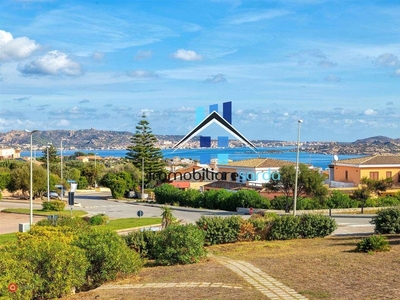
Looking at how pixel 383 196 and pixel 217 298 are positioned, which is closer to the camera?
pixel 217 298

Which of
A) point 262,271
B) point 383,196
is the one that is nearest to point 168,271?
point 262,271

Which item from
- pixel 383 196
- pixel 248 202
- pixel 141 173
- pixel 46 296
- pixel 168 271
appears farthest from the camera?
pixel 141 173

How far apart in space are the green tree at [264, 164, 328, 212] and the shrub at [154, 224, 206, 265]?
2446cm

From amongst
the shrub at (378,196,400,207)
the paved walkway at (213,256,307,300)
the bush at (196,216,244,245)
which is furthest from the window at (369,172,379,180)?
the paved walkway at (213,256,307,300)

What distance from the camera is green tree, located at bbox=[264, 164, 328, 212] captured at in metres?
37.8

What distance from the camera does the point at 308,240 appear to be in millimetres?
18734

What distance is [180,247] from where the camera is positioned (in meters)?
13.8

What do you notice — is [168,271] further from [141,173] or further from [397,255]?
[141,173]

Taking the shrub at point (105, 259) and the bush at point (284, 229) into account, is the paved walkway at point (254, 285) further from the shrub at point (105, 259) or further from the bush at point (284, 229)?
the bush at point (284, 229)

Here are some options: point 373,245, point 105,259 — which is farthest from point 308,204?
point 105,259

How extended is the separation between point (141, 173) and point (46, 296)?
2148 inches

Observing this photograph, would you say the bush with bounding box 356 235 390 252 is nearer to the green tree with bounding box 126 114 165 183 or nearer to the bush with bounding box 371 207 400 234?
the bush with bounding box 371 207 400 234

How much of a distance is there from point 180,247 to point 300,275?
380 centimetres

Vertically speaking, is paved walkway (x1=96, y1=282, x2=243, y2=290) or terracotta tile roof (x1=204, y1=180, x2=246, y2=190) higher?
terracotta tile roof (x1=204, y1=180, x2=246, y2=190)
